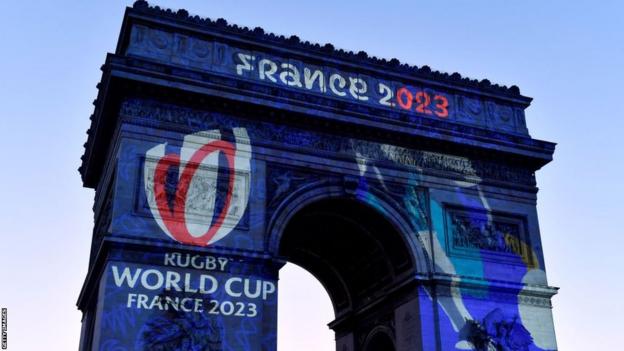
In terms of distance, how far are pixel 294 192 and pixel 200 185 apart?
2550mm

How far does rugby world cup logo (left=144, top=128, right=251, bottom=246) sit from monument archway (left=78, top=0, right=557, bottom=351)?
Answer: 4 centimetres

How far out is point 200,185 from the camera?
64.2 ft

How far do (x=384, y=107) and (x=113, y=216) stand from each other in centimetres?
857

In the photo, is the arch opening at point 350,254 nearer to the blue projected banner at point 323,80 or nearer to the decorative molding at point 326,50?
the blue projected banner at point 323,80

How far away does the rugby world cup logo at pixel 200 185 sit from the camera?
18.9 m

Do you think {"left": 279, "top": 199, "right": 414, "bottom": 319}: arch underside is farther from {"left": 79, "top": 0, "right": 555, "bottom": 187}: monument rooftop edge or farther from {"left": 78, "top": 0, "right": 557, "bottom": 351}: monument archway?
{"left": 79, "top": 0, "right": 555, "bottom": 187}: monument rooftop edge

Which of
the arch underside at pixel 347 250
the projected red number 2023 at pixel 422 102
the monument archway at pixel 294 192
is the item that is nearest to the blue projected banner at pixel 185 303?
the monument archway at pixel 294 192

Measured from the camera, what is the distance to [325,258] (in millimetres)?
25516

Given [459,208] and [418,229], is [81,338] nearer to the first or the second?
[418,229]

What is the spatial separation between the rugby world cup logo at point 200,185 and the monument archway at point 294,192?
37 millimetres

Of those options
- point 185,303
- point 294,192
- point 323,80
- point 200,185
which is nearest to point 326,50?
point 323,80

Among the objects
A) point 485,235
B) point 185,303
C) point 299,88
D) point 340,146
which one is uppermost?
point 299,88

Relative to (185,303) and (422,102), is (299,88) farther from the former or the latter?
(185,303)

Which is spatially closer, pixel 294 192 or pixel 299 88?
pixel 294 192
